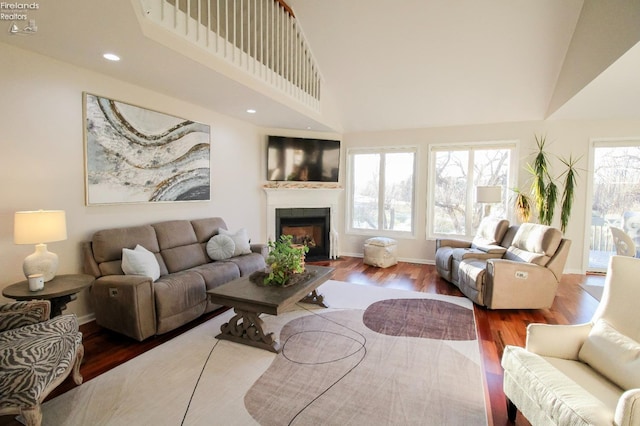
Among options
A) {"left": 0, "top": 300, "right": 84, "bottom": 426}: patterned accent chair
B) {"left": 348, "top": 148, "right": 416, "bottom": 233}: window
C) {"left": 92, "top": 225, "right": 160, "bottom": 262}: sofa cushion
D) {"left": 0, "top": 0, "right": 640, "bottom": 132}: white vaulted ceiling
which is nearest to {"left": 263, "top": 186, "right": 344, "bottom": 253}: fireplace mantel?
{"left": 348, "top": 148, "right": 416, "bottom": 233}: window

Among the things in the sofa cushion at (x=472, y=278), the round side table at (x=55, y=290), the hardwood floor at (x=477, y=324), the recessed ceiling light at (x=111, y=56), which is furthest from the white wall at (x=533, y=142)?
the round side table at (x=55, y=290)

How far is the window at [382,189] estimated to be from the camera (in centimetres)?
613

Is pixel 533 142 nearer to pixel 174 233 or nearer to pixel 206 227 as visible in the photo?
pixel 206 227

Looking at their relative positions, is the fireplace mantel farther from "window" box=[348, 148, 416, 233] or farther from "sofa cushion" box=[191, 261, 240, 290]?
"sofa cushion" box=[191, 261, 240, 290]

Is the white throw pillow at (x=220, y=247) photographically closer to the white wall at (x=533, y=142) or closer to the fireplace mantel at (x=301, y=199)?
the fireplace mantel at (x=301, y=199)

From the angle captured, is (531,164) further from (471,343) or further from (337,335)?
(337,335)

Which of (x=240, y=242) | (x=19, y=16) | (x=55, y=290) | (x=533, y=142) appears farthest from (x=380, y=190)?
(x=19, y=16)

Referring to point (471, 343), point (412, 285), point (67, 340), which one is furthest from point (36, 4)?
point (412, 285)

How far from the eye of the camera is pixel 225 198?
5.05 m

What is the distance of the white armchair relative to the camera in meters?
1.32

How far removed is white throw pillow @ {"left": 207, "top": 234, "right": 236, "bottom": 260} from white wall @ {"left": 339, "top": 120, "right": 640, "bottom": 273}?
349cm

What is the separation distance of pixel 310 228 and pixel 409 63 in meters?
3.37

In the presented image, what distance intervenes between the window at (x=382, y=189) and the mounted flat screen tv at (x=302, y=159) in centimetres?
54

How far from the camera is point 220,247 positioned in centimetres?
412
